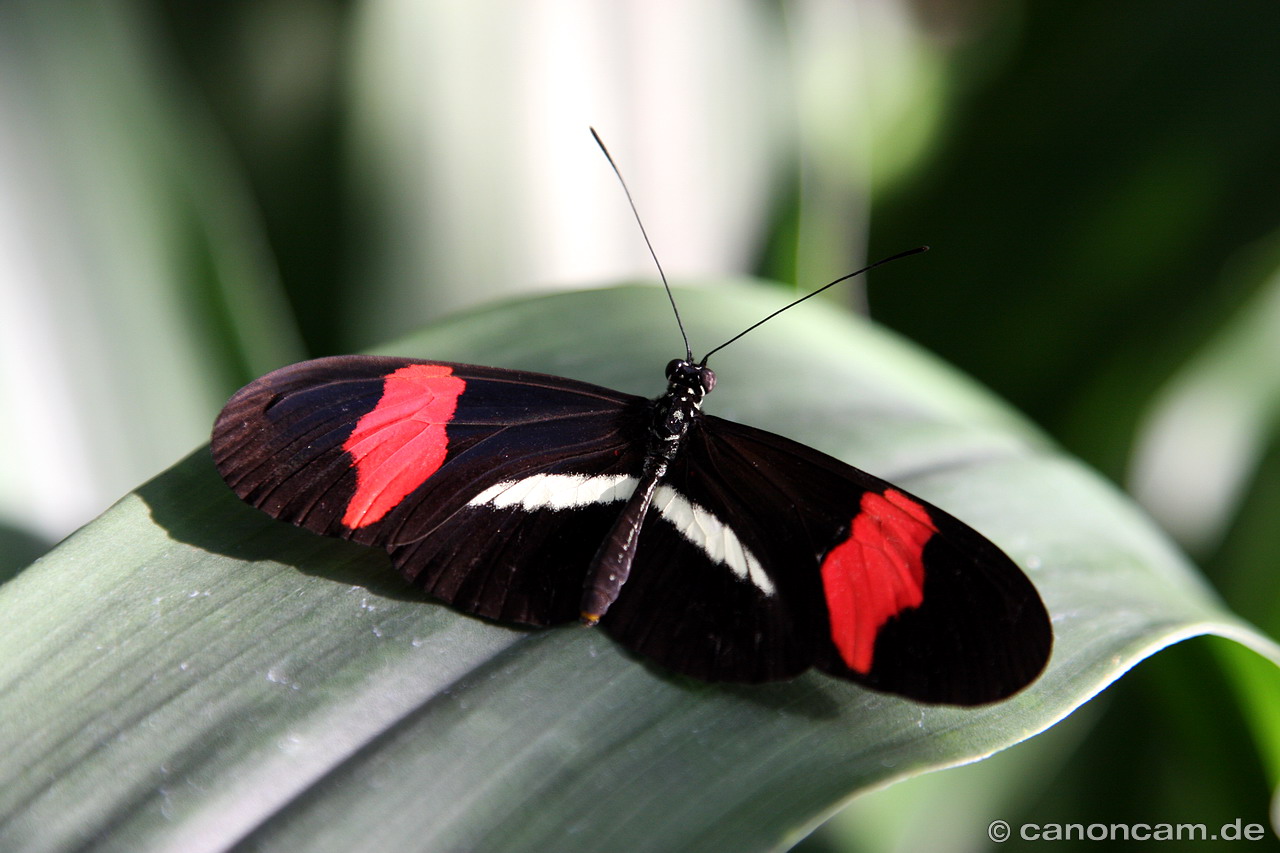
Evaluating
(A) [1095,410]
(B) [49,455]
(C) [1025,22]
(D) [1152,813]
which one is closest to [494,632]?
(B) [49,455]

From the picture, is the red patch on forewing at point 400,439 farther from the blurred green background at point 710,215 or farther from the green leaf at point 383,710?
the blurred green background at point 710,215

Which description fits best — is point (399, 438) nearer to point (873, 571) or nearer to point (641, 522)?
point (641, 522)

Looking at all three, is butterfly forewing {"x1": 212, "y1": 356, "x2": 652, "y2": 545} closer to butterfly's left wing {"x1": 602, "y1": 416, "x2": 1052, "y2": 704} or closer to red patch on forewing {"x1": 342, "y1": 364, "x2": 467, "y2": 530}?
red patch on forewing {"x1": 342, "y1": 364, "x2": 467, "y2": 530}

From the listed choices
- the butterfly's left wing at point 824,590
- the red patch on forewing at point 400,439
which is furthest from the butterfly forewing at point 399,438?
the butterfly's left wing at point 824,590

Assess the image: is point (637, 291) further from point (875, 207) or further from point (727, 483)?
point (875, 207)

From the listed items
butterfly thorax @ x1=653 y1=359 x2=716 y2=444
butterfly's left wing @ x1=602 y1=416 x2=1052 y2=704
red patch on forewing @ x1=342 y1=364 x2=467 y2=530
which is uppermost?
red patch on forewing @ x1=342 y1=364 x2=467 y2=530

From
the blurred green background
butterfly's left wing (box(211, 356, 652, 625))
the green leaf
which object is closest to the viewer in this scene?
the green leaf

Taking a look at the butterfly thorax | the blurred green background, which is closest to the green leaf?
the butterfly thorax

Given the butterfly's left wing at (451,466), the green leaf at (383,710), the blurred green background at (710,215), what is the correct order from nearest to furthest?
the green leaf at (383,710), the butterfly's left wing at (451,466), the blurred green background at (710,215)
